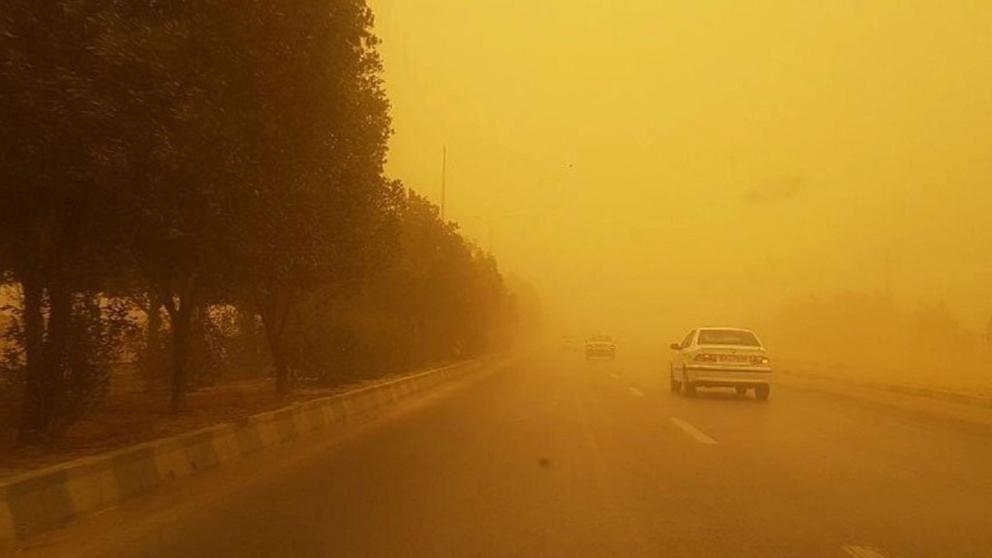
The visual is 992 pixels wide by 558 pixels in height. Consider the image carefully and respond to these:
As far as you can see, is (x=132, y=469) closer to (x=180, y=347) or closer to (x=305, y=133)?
(x=305, y=133)

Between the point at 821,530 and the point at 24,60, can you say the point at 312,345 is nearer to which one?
the point at 24,60

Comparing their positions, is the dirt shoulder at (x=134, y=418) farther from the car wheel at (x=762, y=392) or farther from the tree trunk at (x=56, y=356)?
the car wheel at (x=762, y=392)

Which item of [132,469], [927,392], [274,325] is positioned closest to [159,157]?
[132,469]

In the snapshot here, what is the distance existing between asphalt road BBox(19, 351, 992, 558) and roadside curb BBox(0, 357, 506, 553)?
1.01 feet

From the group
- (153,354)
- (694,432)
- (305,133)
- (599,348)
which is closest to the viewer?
(305,133)

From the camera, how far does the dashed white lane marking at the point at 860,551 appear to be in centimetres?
714

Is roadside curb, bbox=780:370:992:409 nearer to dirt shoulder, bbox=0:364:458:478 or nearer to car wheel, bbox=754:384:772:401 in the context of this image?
car wheel, bbox=754:384:772:401

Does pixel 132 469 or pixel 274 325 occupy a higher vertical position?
pixel 274 325

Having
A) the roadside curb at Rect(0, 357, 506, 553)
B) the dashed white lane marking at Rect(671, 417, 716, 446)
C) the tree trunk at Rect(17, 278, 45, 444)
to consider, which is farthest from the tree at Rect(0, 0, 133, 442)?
the dashed white lane marking at Rect(671, 417, 716, 446)

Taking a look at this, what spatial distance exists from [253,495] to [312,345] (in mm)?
15247

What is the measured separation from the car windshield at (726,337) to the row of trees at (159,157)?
1142 centimetres

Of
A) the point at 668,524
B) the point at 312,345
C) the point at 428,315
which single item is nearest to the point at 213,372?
the point at 312,345

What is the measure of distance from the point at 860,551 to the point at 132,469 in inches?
266

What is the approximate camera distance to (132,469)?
9758mm
